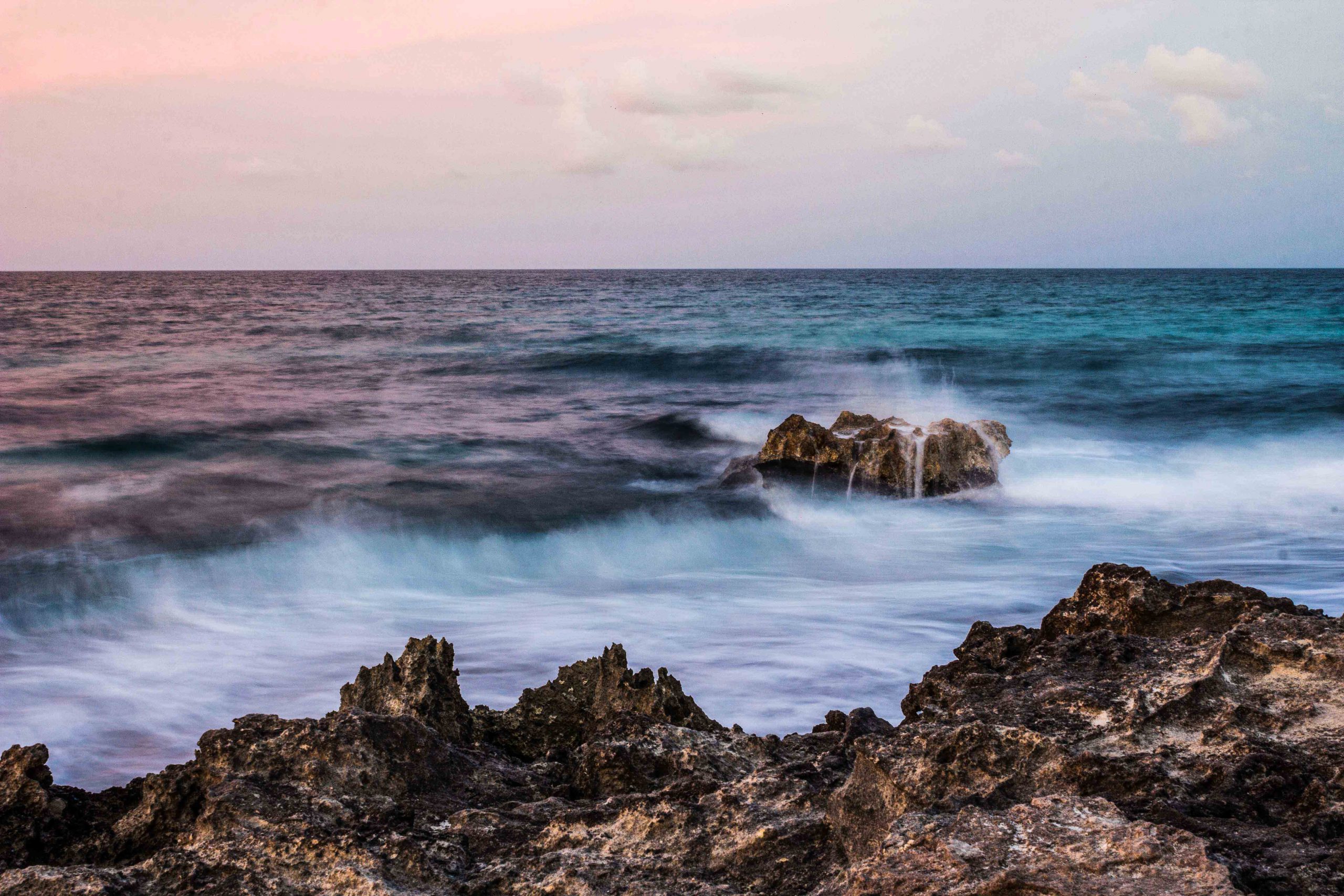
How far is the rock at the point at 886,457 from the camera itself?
34.6ft

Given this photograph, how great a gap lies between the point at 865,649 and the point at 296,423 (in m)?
12.4

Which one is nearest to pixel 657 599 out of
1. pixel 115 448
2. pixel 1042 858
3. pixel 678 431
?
pixel 1042 858

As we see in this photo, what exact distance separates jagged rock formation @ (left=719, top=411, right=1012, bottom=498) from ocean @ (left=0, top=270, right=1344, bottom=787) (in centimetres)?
23

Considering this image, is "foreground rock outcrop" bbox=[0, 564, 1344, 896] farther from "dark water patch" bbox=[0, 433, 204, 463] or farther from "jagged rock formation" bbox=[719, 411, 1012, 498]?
"dark water patch" bbox=[0, 433, 204, 463]

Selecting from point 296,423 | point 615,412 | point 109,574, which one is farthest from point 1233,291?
point 109,574

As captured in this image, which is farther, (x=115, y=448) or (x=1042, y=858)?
(x=115, y=448)

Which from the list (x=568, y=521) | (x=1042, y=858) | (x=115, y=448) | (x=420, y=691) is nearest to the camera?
(x=1042, y=858)

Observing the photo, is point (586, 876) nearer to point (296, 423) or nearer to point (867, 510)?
point (867, 510)

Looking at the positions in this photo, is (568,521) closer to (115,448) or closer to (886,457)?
(886,457)

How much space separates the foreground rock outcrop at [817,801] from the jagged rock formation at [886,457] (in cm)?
724

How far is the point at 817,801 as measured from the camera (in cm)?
246

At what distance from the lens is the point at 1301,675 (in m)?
2.81

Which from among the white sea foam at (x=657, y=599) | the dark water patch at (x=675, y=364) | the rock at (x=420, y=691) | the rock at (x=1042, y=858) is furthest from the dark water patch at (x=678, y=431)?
the rock at (x=1042, y=858)

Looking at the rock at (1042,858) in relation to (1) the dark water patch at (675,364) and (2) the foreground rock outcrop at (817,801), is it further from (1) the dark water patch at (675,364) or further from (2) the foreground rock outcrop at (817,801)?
(1) the dark water patch at (675,364)
